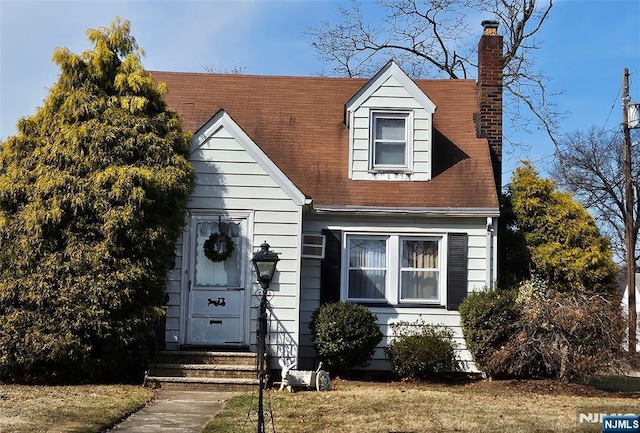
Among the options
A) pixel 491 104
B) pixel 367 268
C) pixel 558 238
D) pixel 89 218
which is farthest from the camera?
pixel 491 104

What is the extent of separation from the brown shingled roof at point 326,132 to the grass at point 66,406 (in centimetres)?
544

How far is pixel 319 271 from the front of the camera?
1416 cm

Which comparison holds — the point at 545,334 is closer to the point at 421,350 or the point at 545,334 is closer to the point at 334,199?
the point at 421,350

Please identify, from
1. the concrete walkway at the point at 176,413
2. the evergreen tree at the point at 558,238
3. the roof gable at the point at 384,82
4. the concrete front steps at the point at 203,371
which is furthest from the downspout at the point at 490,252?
the concrete walkway at the point at 176,413

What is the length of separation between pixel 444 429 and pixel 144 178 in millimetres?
6094

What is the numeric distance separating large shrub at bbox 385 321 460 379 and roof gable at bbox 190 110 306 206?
311 centimetres

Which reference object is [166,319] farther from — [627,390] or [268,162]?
Result: [627,390]

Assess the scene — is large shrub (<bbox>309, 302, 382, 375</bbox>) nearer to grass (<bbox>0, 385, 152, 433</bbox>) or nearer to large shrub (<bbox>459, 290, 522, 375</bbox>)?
Result: large shrub (<bbox>459, 290, 522, 375</bbox>)

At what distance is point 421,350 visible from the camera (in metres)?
13.2

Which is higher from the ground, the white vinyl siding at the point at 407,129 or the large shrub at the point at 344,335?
the white vinyl siding at the point at 407,129

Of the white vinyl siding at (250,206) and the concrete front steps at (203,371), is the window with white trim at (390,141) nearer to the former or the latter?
the white vinyl siding at (250,206)

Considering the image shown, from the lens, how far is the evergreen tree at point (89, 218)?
11.4 metres

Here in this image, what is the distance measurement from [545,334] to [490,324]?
955 mm

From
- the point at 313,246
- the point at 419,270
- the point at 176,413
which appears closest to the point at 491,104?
the point at 419,270
